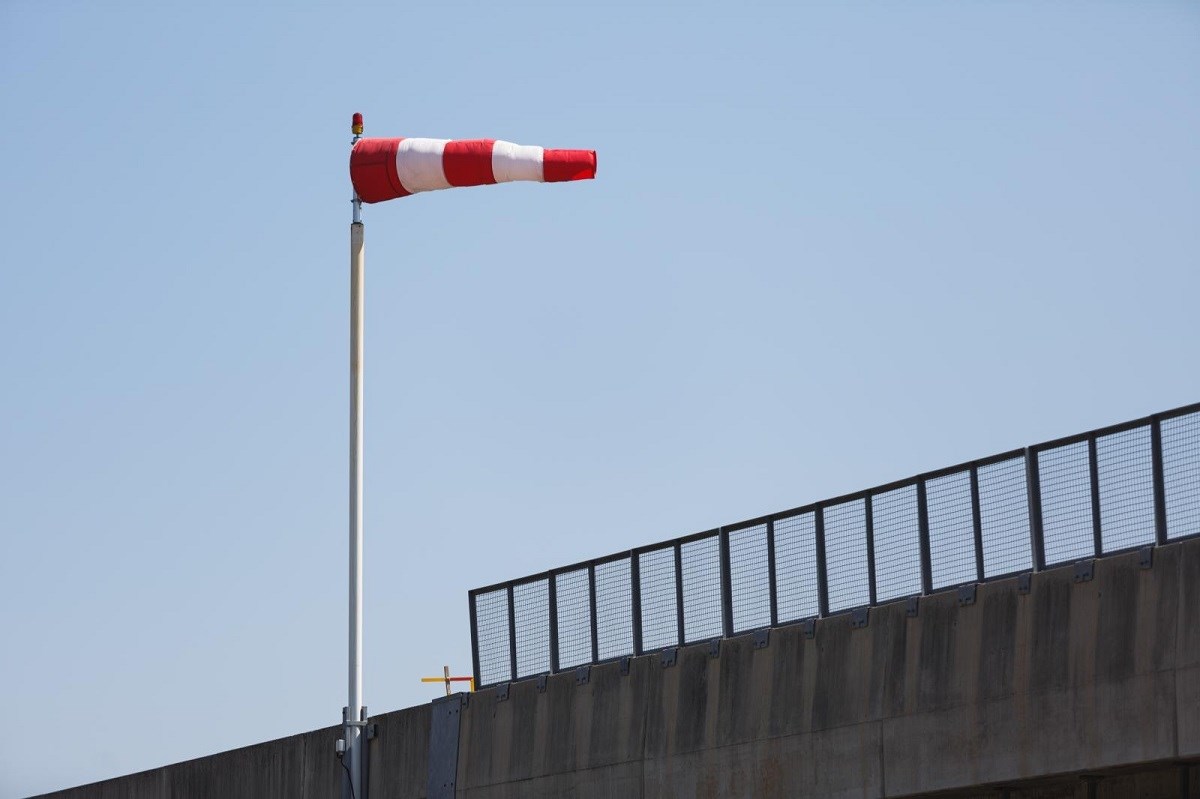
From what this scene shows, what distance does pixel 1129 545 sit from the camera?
1802 centimetres

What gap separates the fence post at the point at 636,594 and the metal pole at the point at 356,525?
396cm

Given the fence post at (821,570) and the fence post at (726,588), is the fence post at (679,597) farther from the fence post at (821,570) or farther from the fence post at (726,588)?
the fence post at (821,570)

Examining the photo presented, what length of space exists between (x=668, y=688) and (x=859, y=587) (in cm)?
286

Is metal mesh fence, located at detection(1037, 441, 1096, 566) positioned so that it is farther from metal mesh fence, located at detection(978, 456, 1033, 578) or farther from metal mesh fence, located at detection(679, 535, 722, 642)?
metal mesh fence, located at detection(679, 535, 722, 642)

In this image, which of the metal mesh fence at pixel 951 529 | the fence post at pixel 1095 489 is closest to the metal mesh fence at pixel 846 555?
the metal mesh fence at pixel 951 529

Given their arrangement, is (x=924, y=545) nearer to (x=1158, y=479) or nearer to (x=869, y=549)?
(x=869, y=549)

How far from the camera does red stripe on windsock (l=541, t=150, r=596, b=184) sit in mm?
26016

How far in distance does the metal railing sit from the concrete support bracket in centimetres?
23

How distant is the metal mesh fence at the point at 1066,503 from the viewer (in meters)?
18.6

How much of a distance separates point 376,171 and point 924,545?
33.1 feet

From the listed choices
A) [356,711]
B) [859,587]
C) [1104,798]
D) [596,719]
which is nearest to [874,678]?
[859,587]

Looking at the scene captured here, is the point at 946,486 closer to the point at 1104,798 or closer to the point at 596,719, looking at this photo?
the point at 1104,798

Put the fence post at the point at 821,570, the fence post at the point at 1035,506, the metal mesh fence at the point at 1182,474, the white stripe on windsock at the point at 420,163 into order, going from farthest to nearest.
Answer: the white stripe on windsock at the point at 420,163, the fence post at the point at 821,570, the fence post at the point at 1035,506, the metal mesh fence at the point at 1182,474

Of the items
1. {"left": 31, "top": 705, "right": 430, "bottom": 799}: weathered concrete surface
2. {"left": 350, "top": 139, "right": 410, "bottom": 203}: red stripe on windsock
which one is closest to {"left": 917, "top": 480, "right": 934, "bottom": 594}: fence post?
{"left": 31, "top": 705, "right": 430, "bottom": 799}: weathered concrete surface
